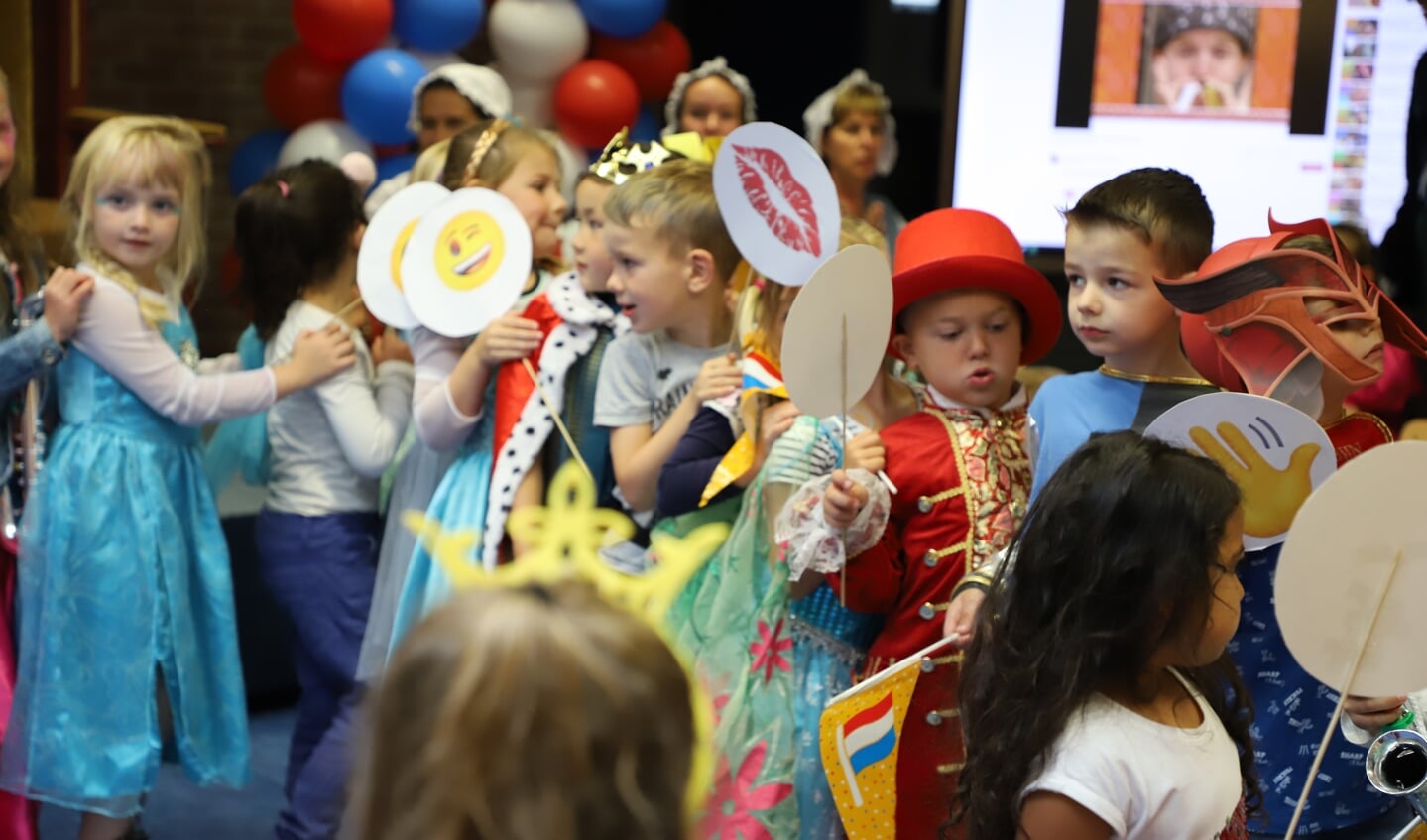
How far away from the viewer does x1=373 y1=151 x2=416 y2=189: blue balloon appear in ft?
15.3

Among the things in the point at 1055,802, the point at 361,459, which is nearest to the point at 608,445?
the point at 361,459

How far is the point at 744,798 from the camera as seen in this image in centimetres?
210

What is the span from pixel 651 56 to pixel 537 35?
1.41 feet

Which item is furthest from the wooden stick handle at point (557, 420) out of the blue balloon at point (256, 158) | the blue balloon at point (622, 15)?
the blue balloon at point (256, 158)

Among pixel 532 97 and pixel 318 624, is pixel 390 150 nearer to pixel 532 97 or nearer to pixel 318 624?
pixel 532 97

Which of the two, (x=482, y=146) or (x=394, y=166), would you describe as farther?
(x=394, y=166)

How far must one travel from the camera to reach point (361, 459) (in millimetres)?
2883

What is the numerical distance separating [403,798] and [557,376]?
1.77m

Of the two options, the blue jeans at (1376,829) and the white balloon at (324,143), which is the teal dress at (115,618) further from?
the white balloon at (324,143)

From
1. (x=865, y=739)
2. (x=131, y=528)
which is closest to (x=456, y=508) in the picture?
(x=131, y=528)

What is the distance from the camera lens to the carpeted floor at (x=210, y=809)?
10.4 feet

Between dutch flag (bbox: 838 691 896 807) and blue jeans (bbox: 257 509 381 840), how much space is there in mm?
1275

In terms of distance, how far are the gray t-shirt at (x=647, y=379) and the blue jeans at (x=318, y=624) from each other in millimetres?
736

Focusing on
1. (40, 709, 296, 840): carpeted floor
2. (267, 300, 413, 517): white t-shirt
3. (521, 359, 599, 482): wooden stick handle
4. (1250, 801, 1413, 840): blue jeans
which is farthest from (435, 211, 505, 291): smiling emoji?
(1250, 801, 1413, 840): blue jeans
